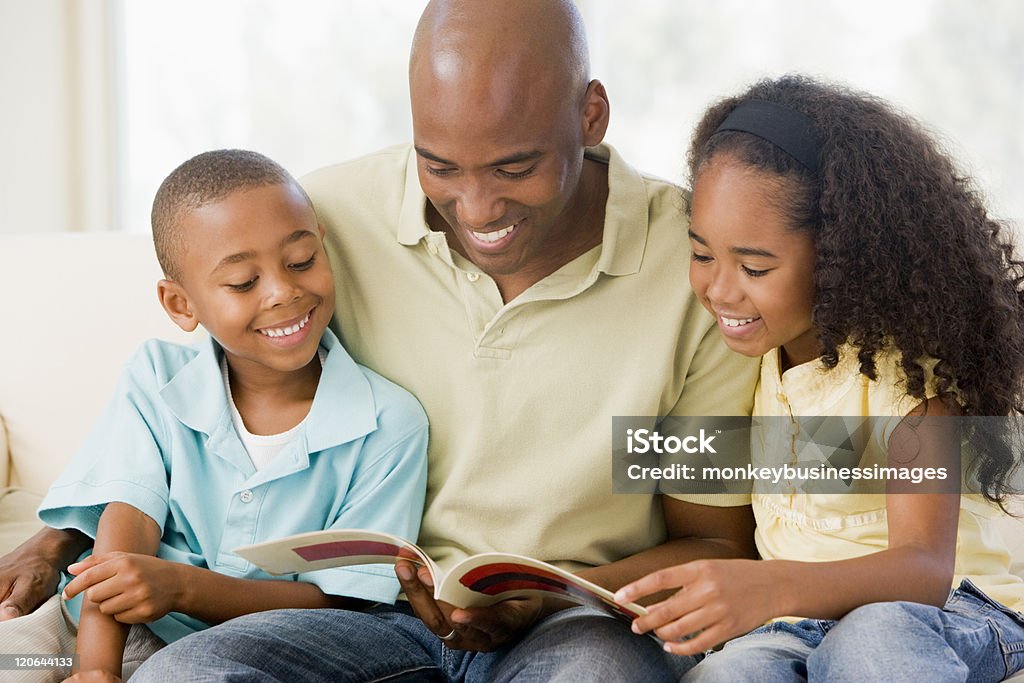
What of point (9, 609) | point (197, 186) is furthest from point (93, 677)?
point (197, 186)

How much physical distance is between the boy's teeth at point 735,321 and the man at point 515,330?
13cm

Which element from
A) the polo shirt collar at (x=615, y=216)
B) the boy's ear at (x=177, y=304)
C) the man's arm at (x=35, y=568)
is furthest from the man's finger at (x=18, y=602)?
the polo shirt collar at (x=615, y=216)

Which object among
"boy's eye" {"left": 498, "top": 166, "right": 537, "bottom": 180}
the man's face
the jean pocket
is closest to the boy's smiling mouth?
the man's face

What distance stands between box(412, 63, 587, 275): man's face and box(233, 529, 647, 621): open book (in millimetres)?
442

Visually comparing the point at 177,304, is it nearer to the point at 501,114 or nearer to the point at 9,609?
the point at 9,609

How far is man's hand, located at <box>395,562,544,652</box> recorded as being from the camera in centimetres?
144

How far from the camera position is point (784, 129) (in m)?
1.51

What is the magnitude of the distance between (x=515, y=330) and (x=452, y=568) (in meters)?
0.48

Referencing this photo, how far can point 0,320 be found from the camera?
85.2 inches

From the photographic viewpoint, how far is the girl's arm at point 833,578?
49.0 inches

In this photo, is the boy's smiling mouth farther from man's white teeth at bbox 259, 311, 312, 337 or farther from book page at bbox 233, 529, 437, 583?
book page at bbox 233, 529, 437, 583

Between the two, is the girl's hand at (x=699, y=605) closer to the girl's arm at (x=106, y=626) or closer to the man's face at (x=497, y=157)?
the man's face at (x=497, y=157)

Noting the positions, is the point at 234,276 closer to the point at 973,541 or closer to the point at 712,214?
the point at 712,214

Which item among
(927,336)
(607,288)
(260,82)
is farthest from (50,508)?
(260,82)
